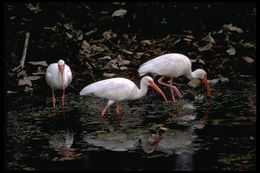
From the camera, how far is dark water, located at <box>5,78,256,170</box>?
9141 mm

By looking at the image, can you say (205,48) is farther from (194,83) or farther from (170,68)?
(170,68)

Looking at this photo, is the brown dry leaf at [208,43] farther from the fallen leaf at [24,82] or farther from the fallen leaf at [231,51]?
the fallen leaf at [24,82]

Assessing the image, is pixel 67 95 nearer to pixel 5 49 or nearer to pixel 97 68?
pixel 97 68

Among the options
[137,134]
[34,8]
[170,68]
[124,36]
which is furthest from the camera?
[34,8]

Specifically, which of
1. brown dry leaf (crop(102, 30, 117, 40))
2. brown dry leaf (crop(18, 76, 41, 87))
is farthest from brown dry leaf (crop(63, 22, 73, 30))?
brown dry leaf (crop(18, 76, 41, 87))

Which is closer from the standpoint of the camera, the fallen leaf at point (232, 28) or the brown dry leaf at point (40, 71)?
the brown dry leaf at point (40, 71)

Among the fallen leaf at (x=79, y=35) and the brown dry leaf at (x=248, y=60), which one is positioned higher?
the fallen leaf at (x=79, y=35)

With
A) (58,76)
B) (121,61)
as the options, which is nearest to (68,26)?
(121,61)

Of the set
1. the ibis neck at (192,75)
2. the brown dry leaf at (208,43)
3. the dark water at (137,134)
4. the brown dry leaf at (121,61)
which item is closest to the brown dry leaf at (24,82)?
the dark water at (137,134)

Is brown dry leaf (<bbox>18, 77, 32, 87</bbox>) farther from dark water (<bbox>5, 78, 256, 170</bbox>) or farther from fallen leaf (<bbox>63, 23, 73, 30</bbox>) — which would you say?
fallen leaf (<bbox>63, 23, 73, 30</bbox>)

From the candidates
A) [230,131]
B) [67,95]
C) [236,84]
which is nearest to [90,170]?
[230,131]

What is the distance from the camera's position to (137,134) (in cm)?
1074

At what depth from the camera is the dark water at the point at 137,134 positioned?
914 centimetres

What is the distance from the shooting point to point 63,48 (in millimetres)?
17984
